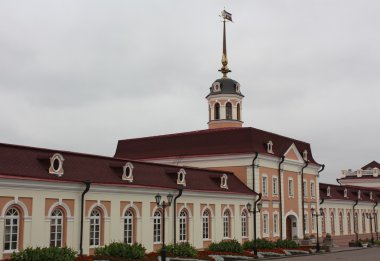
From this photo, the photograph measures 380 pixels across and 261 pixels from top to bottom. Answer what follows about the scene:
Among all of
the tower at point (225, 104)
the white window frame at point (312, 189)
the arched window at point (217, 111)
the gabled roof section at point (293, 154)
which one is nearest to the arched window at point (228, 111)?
the tower at point (225, 104)

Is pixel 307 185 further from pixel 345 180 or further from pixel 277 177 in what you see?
pixel 345 180

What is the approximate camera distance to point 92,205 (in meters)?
28.5

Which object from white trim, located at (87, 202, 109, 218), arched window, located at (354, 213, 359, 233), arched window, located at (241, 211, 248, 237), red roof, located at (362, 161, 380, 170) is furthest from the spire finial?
red roof, located at (362, 161, 380, 170)

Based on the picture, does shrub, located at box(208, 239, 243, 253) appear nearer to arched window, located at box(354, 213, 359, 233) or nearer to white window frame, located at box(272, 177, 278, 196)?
white window frame, located at box(272, 177, 278, 196)

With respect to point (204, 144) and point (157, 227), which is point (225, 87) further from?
point (157, 227)

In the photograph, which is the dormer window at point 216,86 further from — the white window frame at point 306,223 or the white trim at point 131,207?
the white trim at point 131,207

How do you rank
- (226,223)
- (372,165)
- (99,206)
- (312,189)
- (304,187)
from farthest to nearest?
(372,165), (312,189), (304,187), (226,223), (99,206)

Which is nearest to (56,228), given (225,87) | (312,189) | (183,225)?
(183,225)

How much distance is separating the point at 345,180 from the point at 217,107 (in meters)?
43.1

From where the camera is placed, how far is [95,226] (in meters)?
28.8

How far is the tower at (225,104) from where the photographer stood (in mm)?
51875

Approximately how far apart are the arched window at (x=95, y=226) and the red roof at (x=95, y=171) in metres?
1.67

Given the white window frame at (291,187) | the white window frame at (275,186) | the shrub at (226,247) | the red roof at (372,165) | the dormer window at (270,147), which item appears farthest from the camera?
the red roof at (372,165)

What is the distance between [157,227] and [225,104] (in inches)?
837
